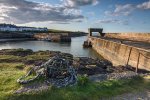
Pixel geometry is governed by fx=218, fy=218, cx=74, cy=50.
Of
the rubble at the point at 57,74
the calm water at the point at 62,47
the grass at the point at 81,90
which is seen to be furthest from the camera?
the calm water at the point at 62,47

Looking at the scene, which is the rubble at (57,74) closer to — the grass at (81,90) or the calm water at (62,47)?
the grass at (81,90)

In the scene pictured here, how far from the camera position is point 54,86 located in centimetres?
1091

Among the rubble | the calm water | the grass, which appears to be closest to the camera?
the grass

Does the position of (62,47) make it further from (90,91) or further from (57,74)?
(90,91)

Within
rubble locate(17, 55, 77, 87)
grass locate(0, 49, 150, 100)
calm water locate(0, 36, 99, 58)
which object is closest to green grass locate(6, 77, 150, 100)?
grass locate(0, 49, 150, 100)

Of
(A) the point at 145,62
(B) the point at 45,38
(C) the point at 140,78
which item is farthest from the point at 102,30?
(C) the point at 140,78

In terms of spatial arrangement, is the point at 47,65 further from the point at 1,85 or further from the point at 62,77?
the point at 1,85

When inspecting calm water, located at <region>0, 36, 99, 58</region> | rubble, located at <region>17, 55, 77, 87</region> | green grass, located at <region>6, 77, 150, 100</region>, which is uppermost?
rubble, located at <region>17, 55, 77, 87</region>

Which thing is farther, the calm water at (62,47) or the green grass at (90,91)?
the calm water at (62,47)

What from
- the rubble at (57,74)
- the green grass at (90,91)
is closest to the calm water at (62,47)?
the green grass at (90,91)

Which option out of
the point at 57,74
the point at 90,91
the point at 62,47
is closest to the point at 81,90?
the point at 90,91

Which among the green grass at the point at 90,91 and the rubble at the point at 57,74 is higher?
the rubble at the point at 57,74

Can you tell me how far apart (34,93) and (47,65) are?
6.22 ft

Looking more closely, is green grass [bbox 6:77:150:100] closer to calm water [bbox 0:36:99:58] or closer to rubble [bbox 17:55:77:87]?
rubble [bbox 17:55:77:87]
